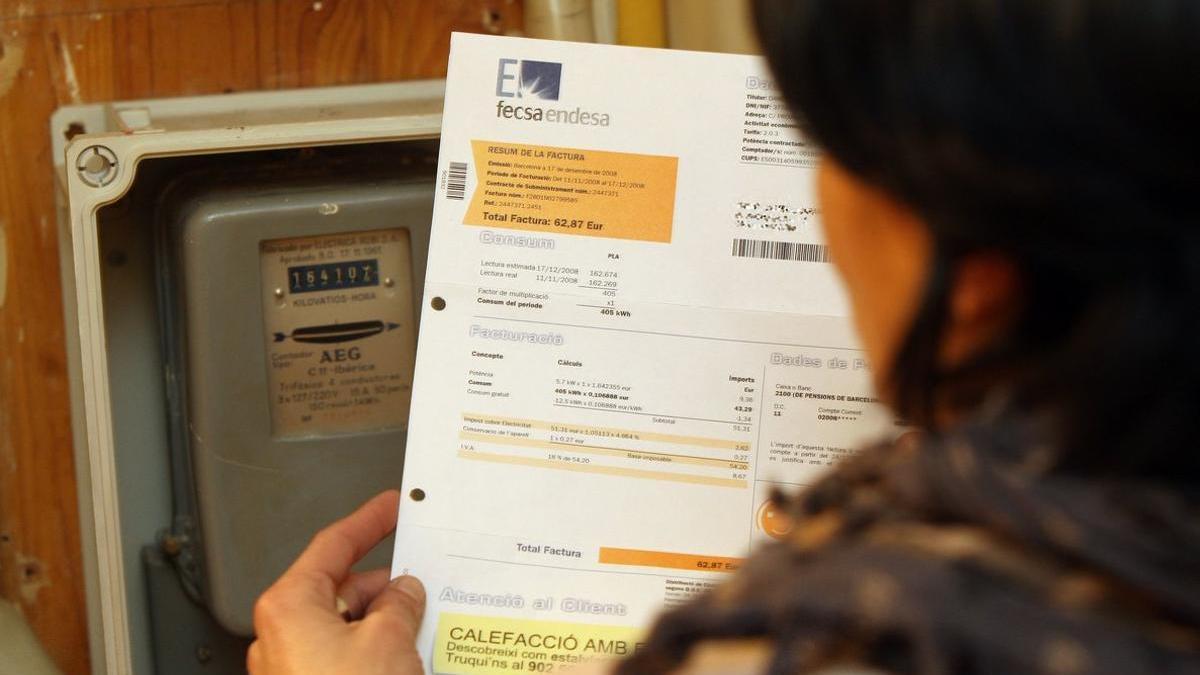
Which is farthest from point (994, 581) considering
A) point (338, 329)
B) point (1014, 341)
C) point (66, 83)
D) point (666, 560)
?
point (66, 83)

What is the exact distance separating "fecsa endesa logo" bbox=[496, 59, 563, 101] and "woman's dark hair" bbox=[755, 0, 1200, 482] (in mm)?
443

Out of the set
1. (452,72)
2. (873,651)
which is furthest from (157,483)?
(873,651)

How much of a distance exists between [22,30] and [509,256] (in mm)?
560

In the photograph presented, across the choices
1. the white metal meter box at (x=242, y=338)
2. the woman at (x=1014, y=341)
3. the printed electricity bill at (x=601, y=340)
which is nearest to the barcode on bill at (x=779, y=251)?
the printed electricity bill at (x=601, y=340)

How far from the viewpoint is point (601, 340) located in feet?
2.92

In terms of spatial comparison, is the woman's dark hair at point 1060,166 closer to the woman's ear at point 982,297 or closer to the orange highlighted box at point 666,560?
the woman's ear at point 982,297

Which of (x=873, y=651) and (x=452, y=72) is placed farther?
(x=452, y=72)

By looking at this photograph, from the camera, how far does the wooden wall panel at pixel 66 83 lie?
1.14m

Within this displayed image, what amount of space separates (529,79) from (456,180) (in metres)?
0.09

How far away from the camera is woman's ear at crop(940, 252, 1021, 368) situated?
440 mm

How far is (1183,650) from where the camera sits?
0.41 m

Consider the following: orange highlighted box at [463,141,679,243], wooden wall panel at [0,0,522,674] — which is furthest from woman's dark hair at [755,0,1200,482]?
wooden wall panel at [0,0,522,674]

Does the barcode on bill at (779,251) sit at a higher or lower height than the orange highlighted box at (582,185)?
lower

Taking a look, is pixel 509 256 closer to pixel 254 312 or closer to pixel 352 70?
pixel 254 312
